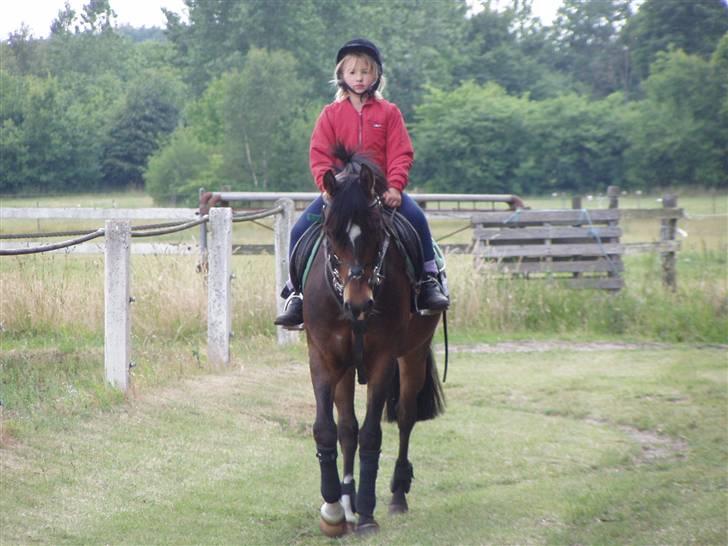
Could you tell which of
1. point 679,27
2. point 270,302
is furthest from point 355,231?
point 679,27

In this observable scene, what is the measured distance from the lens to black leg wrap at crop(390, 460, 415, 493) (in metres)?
7.25

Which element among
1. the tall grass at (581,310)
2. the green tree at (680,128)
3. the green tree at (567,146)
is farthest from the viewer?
the green tree at (567,146)

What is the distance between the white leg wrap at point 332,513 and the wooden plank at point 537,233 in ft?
37.4

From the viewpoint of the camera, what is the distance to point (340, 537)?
647 centimetres

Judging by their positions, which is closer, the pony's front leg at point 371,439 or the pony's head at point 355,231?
the pony's head at point 355,231

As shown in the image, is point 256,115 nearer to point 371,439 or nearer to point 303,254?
point 303,254

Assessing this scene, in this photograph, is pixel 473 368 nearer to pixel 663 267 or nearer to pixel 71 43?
pixel 663 267

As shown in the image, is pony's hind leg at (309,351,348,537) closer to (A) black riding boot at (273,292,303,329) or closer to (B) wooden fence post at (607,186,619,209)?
(A) black riding boot at (273,292,303,329)

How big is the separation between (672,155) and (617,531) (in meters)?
38.8

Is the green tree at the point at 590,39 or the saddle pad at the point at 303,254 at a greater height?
the green tree at the point at 590,39

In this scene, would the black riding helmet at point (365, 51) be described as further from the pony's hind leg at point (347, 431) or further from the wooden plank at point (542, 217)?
the wooden plank at point (542, 217)

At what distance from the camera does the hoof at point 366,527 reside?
6.54m

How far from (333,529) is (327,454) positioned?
43 cm

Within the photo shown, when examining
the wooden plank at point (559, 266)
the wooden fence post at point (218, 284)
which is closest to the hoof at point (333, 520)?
the wooden fence post at point (218, 284)
